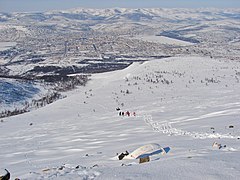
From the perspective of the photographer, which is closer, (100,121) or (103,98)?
(100,121)

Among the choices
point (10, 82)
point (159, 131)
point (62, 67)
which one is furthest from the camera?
point (62, 67)

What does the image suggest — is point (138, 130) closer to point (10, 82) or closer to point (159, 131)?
point (159, 131)

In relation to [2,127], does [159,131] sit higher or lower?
higher

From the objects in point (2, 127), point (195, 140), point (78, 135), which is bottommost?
point (2, 127)

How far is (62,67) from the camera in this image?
109 m

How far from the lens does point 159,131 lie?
589 inches

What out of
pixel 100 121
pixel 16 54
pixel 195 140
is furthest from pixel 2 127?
pixel 16 54

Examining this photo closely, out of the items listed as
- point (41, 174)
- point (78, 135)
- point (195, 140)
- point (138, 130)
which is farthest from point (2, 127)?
point (41, 174)

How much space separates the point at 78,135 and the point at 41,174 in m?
8.55

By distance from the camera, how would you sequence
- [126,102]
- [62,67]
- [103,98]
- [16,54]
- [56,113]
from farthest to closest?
1. [16,54]
2. [62,67]
3. [103,98]
4. [126,102]
5. [56,113]

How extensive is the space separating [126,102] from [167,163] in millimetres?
24175

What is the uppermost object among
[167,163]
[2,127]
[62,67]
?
[167,163]

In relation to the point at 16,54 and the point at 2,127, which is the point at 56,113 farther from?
the point at 16,54

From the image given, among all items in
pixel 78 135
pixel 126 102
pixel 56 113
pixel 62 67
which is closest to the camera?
pixel 78 135
